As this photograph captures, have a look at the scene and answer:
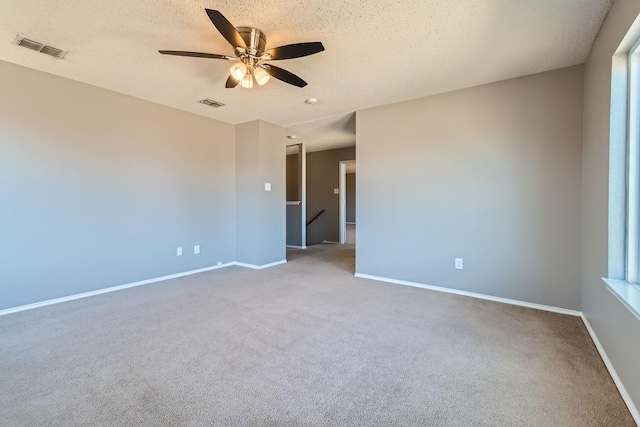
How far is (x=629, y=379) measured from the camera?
1520 millimetres

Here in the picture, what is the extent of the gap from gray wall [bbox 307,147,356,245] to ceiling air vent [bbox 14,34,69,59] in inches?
215

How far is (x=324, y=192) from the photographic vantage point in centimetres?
761

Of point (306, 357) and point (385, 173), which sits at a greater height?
point (385, 173)

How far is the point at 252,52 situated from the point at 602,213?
289cm

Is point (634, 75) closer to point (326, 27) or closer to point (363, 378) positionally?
point (326, 27)

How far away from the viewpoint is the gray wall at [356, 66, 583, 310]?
279 centimetres

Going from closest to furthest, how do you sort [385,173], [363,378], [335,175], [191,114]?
1. [363,378]
2. [385,173]
3. [191,114]
4. [335,175]

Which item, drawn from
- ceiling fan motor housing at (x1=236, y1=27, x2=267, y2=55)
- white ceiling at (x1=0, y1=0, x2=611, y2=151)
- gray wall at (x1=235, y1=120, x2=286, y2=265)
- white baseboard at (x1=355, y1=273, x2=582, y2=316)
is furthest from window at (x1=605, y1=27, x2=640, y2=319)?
gray wall at (x1=235, y1=120, x2=286, y2=265)

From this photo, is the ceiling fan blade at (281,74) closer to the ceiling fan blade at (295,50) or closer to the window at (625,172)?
the ceiling fan blade at (295,50)

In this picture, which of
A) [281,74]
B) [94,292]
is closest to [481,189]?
[281,74]

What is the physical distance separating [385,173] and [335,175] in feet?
11.5

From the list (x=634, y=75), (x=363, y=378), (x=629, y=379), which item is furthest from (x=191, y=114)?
(x=629, y=379)

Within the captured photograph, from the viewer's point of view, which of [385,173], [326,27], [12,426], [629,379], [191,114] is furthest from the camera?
[191,114]

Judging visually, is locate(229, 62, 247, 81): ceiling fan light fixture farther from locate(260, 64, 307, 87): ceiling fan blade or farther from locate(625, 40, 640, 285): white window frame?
locate(625, 40, 640, 285): white window frame
